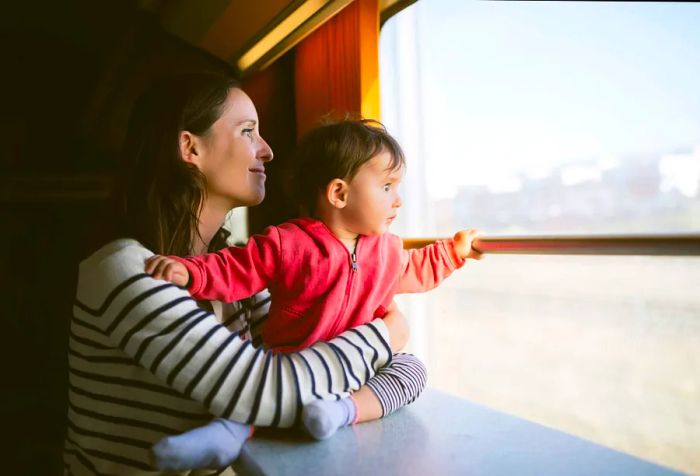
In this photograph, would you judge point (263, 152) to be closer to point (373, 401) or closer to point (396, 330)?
point (396, 330)

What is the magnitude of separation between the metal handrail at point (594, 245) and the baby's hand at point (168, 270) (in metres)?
0.68

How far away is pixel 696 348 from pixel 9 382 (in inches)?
94.4

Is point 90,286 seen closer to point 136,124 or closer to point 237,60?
point 136,124

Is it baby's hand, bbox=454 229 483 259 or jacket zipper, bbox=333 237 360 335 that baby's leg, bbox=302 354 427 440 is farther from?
baby's hand, bbox=454 229 483 259

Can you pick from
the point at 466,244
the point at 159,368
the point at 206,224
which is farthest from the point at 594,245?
the point at 206,224

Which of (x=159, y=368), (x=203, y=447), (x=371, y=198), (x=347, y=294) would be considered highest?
(x=371, y=198)

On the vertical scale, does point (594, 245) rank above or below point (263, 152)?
below

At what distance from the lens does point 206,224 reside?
4.50 ft

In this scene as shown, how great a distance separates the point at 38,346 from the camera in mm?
2084

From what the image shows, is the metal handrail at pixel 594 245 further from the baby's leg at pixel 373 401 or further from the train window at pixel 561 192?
the baby's leg at pixel 373 401

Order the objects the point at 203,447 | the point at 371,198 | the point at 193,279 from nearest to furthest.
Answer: the point at 203,447 → the point at 193,279 → the point at 371,198

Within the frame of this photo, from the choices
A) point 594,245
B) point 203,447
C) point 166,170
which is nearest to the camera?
point 203,447

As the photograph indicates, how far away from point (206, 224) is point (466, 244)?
70 cm

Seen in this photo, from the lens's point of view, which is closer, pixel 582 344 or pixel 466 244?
pixel 466 244
